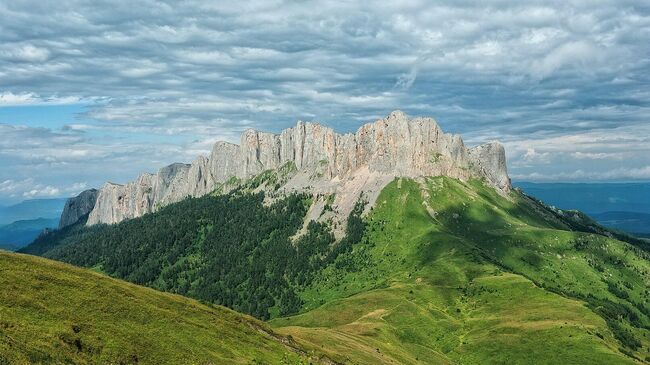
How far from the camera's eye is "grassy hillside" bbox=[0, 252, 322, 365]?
60.8 metres

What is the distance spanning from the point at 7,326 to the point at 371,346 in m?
95.7

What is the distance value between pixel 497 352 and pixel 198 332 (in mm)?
130161

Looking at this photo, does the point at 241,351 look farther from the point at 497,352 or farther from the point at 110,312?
the point at 497,352

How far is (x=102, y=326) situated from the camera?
7069 cm

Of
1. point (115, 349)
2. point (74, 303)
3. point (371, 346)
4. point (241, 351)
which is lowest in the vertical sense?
point (371, 346)

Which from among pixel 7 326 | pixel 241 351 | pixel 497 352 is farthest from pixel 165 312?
pixel 497 352

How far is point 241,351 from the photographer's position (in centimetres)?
8300

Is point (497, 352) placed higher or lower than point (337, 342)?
lower

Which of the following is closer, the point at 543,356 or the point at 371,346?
the point at 371,346

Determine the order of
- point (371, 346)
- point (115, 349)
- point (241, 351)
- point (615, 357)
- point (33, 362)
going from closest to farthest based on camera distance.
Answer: point (33, 362), point (115, 349), point (241, 351), point (371, 346), point (615, 357)

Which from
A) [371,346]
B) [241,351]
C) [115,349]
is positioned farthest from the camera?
[371,346]

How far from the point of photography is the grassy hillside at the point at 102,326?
6081 centimetres

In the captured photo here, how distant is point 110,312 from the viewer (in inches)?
2987

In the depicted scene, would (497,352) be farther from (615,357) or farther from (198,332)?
(198,332)
